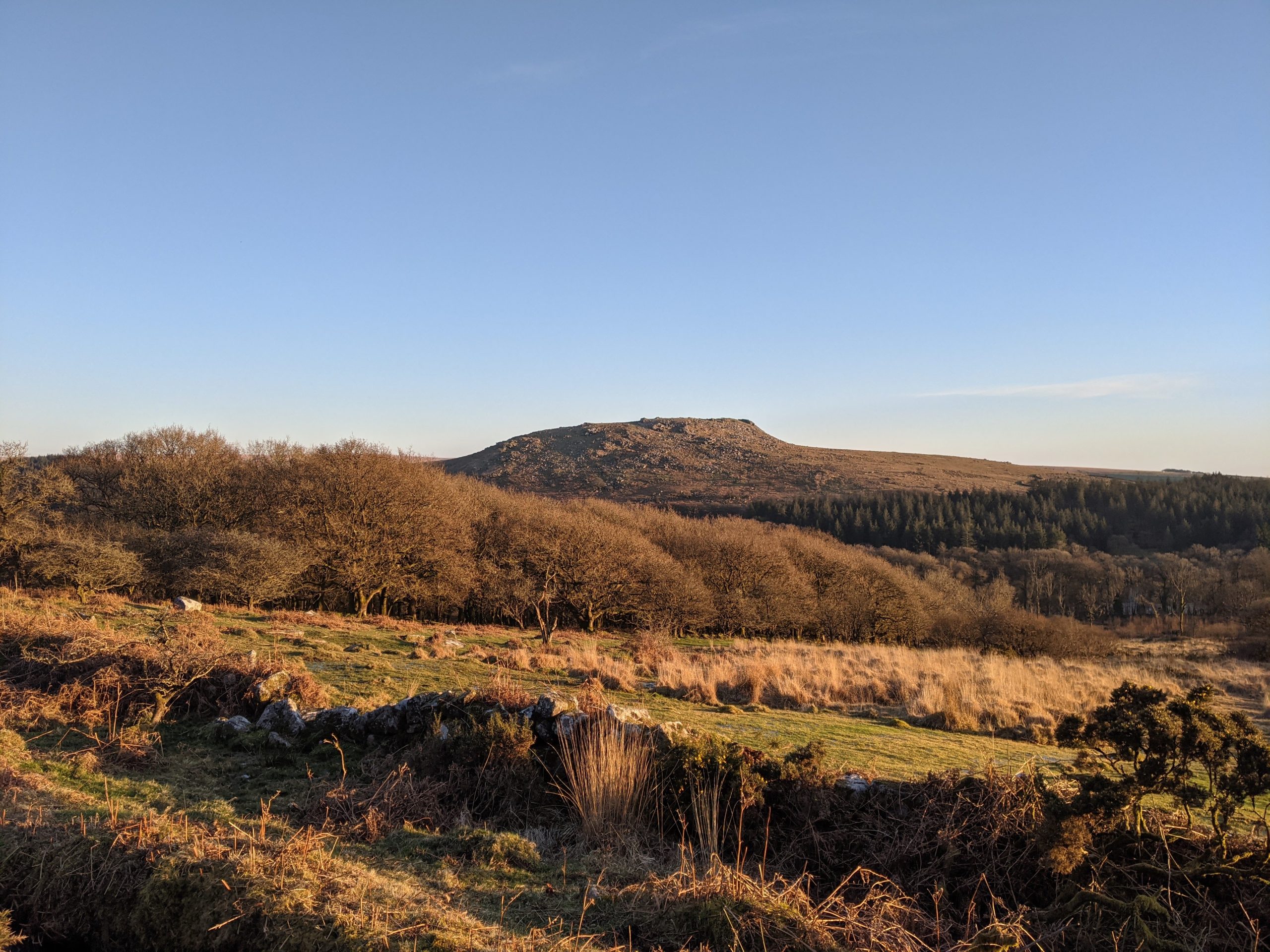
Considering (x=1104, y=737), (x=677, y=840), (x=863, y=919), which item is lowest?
(x=677, y=840)

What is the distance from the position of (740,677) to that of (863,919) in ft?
44.1

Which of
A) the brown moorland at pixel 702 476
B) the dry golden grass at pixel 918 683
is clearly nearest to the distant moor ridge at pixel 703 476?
the brown moorland at pixel 702 476

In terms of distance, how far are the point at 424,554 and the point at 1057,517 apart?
11889 centimetres

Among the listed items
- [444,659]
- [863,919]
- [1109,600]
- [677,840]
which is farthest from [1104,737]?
[1109,600]

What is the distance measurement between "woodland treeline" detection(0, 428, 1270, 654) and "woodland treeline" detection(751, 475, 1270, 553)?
50.3 meters

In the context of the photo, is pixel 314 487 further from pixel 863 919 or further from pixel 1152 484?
pixel 1152 484

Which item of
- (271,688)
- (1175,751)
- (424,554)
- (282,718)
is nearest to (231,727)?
(282,718)

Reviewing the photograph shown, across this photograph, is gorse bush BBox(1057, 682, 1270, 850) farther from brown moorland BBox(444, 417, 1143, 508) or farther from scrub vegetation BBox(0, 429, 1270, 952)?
brown moorland BBox(444, 417, 1143, 508)

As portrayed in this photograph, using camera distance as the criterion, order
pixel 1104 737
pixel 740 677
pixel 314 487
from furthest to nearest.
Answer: pixel 314 487 → pixel 740 677 → pixel 1104 737

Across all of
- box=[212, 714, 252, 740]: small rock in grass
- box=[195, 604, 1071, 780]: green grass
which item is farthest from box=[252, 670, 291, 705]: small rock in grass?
box=[195, 604, 1071, 780]: green grass

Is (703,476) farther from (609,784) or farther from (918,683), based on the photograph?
(609,784)

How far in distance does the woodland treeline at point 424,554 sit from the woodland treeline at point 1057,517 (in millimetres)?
50285

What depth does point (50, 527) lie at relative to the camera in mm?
31578

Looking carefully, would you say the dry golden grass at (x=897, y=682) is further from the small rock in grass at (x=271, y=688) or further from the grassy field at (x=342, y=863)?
the small rock in grass at (x=271, y=688)
